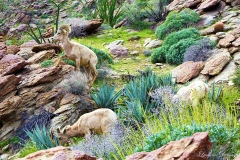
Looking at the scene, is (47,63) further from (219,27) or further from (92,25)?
(92,25)

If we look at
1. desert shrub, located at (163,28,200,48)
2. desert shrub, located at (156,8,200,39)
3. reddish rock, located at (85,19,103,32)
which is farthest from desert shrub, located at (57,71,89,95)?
reddish rock, located at (85,19,103,32)

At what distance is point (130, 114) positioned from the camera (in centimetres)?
745

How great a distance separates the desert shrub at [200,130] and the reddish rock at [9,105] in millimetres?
5506

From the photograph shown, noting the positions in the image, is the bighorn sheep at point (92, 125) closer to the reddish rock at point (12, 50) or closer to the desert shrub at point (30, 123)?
the desert shrub at point (30, 123)

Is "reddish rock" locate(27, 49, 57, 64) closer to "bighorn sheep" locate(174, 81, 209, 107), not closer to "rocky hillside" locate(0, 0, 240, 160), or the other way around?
"rocky hillside" locate(0, 0, 240, 160)

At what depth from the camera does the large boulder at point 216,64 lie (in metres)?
10.1

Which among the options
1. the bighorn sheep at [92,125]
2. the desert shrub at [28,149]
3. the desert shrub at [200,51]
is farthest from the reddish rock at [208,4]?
the desert shrub at [28,149]

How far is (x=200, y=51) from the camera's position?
1169 centimetres

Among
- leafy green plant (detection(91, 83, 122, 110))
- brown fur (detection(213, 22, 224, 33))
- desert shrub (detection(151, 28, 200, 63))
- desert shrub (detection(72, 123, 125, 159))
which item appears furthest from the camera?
brown fur (detection(213, 22, 224, 33))

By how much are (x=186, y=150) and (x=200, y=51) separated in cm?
872

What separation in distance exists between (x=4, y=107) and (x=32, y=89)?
94 centimetres

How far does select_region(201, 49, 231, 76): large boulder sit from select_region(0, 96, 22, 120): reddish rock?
5.49 metres

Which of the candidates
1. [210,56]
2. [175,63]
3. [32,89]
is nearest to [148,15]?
[175,63]

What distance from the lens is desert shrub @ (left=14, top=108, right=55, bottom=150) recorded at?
8.58 m
